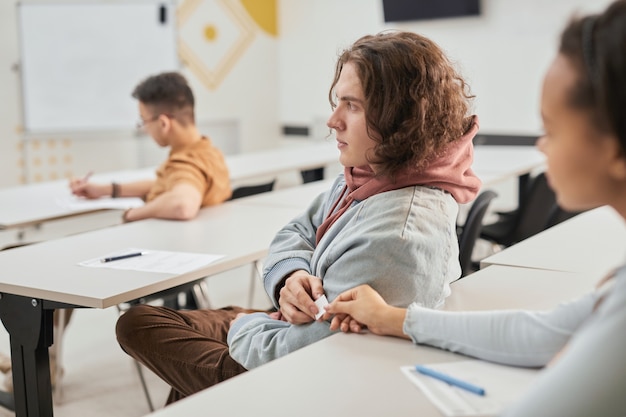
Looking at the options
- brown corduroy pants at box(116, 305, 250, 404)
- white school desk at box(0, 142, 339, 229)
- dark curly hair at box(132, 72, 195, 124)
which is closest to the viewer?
brown corduroy pants at box(116, 305, 250, 404)

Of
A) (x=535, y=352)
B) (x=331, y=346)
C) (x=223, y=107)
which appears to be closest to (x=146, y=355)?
(x=331, y=346)

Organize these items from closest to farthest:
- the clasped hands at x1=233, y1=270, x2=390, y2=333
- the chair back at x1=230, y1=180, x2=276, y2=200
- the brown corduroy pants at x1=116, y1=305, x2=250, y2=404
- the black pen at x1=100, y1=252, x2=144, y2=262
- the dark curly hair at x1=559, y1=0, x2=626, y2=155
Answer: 1. the dark curly hair at x1=559, y1=0, x2=626, y2=155
2. the clasped hands at x1=233, y1=270, x2=390, y2=333
3. the brown corduroy pants at x1=116, y1=305, x2=250, y2=404
4. the black pen at x1=100, y1=252, x2=144, y2=262
5. the chair back at x1=230, y1=180, x2=276, y2=200

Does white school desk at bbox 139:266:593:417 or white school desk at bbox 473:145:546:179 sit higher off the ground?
white school desk at bbox 473:145:546:179

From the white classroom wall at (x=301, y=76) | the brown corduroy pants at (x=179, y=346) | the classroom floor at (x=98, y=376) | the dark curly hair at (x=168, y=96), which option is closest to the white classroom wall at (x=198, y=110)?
the white classroom wall at (x=301, y=76)

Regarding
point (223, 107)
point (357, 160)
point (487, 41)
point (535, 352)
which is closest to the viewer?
point (535, 352)

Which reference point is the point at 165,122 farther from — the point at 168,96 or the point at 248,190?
the point at 248,190

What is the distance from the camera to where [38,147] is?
21.3 ft

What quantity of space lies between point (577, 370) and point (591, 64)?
13.8 inches

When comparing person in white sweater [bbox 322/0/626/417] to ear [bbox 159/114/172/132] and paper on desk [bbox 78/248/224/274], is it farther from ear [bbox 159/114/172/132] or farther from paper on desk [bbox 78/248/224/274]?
ear [bbox 159/114/172/132]

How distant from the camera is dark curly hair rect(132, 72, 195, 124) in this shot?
10.5 ft

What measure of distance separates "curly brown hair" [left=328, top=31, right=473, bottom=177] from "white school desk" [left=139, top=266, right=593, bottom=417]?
1.29ft

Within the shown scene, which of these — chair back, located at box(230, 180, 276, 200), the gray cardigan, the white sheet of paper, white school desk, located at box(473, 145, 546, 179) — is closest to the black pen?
the gray cardigan

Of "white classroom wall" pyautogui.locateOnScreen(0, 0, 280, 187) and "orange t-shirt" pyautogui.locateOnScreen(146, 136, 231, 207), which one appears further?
"white classroom wall" pyautogui.locateOnScreen(0, 0, 280, 187)

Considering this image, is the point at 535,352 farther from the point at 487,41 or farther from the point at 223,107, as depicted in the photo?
the point at 223,107
